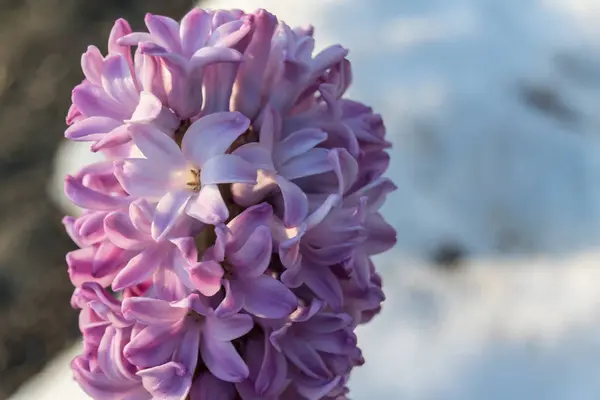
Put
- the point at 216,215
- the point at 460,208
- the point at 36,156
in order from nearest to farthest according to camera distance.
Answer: the point at 216,215
the point at 460,208
the point at 36,156

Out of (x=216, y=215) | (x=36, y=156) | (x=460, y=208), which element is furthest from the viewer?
(x=36, y=156)

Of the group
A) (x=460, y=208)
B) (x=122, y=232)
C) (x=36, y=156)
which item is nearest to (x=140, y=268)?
(x=122, y=232)

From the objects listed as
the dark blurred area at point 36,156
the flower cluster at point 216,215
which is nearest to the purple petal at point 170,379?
the flower cluster at point 216,215

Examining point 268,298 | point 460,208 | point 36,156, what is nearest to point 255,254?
point 268,298

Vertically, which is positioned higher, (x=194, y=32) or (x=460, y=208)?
(x=460, y=208)

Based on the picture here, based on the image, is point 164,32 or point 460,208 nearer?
point 164,32

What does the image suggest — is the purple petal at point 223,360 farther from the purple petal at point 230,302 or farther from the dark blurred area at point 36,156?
the dark blurred area at point 36,156

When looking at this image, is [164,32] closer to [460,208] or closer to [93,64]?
[93,64]
